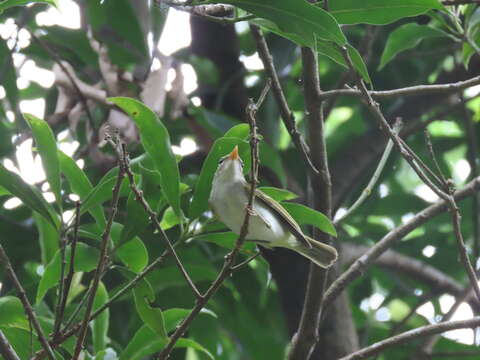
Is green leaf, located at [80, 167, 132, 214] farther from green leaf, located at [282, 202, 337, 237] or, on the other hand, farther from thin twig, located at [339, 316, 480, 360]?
thin twig, located at [339, 316, 480, 360]

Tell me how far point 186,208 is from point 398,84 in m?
2.18

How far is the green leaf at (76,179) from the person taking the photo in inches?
94.7

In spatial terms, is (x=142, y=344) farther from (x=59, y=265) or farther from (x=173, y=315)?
(x=59, y=265)

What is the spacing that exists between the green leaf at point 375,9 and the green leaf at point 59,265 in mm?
1089

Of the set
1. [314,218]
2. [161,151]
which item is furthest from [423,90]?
[161,151]

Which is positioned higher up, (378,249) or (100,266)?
(100,266)

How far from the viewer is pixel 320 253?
93.9 inches

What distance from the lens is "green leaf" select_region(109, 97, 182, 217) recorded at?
7.41 feet

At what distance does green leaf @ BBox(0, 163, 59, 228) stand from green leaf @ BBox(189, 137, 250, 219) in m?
0.45

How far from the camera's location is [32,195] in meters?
2.29

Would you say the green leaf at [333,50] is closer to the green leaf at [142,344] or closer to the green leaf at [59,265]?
the green leaf at [59,265]

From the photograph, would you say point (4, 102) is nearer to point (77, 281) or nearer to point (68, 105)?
point (68, 105)

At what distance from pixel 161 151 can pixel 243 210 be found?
32cm

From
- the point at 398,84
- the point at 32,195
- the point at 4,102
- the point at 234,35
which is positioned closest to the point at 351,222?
the point at 398,84
